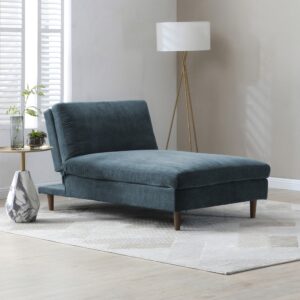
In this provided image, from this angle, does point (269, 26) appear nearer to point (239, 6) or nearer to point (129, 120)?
point (239, 6)

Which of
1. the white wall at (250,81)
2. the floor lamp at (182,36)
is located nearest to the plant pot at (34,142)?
the floor lamp at (182,36)

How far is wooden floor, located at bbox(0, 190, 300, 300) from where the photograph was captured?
3.95 meters

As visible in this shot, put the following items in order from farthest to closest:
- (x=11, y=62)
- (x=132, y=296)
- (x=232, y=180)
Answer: (x=11, y=62) < (x=232, y=180) < (x=132, y=296)

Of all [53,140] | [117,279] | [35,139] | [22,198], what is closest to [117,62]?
[53,140]

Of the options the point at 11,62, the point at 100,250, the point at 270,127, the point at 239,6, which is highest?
the point at 239,6

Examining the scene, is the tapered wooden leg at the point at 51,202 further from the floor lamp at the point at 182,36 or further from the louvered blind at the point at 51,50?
the floor lamp at the point at 182,36

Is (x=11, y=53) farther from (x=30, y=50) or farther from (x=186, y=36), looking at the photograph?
(x=186, y=36)

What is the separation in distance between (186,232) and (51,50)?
2.44m

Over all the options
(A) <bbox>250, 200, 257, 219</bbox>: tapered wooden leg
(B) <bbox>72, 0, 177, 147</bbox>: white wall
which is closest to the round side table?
(A) <bbox>250, 200, 257, 219</bbox>: tapered wooden leg

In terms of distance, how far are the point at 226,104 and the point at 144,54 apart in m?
0.84

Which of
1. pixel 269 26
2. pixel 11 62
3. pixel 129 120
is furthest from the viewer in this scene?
pixel 269 26

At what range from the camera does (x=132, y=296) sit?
12.8ft

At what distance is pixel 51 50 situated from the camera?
729 cm

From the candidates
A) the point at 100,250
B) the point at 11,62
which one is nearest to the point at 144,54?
the point at 11,62
